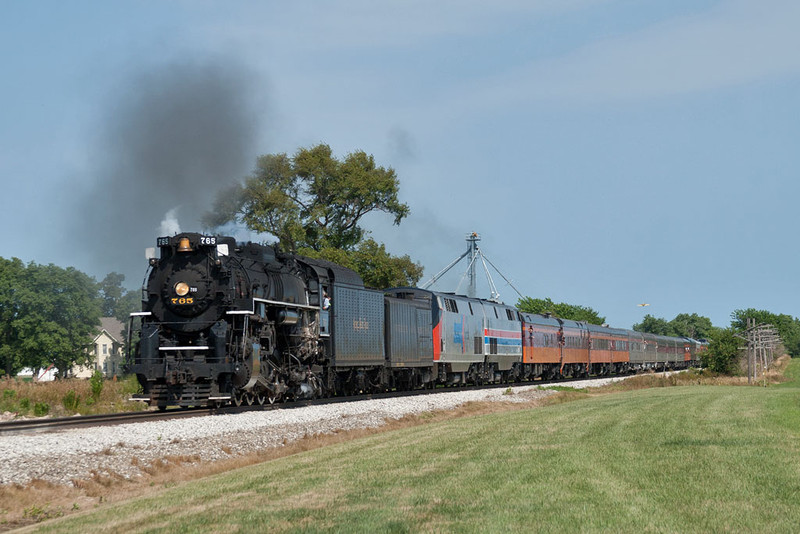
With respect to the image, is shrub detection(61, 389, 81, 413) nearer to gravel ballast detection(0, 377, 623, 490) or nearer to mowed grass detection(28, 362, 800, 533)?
gravel ballast detection(0, 377, 623, 490)

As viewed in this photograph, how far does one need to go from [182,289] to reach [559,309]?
104 metres

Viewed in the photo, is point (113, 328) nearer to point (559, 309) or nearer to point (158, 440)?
point (559, 309)

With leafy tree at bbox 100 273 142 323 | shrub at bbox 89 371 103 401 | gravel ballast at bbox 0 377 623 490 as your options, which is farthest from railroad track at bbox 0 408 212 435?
leafy tree at bbox 100 273 142 323

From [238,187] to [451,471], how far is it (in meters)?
46.2

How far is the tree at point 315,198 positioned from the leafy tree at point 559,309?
49345mm

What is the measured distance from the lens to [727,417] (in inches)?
694

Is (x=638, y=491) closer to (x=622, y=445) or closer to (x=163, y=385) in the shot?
(x=622, y=445)

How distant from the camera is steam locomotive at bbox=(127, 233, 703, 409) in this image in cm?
2308

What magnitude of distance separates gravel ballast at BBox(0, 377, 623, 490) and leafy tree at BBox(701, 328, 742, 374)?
41.3 metres

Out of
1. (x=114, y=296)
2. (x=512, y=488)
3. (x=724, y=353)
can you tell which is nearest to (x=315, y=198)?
(x=724, y=353)

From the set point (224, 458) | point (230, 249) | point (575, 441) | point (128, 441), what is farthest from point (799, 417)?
point (230, 249)

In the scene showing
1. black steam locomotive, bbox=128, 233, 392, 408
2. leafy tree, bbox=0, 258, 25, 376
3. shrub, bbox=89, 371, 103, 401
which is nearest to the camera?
black steam locomotive, bbox=128, 233, 392, 408

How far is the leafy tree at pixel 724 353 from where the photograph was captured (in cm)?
5934

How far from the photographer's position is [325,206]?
2264 inches
